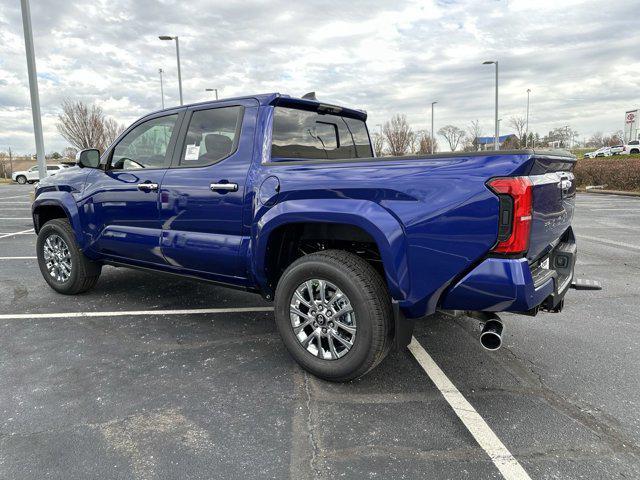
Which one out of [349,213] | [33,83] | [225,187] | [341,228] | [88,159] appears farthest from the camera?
[33,83]

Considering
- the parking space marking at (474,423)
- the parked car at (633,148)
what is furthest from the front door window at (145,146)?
the parked car at (633,148)

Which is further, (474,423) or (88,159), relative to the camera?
(88,159)

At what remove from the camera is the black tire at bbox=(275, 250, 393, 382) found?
283cm

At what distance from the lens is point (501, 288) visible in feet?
8.09

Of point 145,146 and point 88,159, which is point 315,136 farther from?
point 88,159

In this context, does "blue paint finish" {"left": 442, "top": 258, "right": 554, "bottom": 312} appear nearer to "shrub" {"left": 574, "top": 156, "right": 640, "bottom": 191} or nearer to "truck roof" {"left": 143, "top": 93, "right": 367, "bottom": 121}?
"truck roof" {"left": 143, "top": 93, "right": 367, "bottom": 121}

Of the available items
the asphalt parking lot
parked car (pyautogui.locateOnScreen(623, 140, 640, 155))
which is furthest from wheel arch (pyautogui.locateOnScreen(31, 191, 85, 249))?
parked car (pyautogui.locateOnScreen(623, 140, 640, 155))

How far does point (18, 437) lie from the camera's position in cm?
255

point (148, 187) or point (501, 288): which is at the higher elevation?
point (148, 187)

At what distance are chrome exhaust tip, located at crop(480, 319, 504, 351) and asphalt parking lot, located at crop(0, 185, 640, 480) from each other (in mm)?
392

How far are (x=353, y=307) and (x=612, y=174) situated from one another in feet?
Result: 73.1

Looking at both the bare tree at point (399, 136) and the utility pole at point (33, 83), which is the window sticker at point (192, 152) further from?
the bare tree at point (399, 136)

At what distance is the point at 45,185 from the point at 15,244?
4.48m

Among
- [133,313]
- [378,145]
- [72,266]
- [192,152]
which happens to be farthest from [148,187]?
[378,145]
